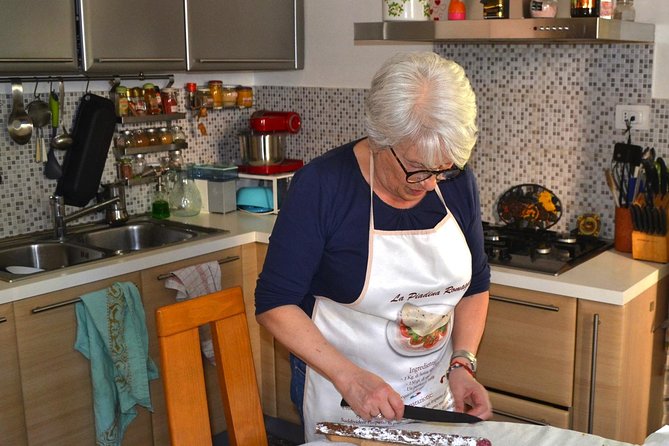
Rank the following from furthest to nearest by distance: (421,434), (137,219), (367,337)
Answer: (137,219) → (367,337) → (421,434)

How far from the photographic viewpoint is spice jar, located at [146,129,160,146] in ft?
11.0

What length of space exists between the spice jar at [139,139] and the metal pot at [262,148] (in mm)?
430

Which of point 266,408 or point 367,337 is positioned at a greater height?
point 367,337

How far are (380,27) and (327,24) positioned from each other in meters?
0.83

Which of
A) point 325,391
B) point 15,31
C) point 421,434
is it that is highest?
point 15,31

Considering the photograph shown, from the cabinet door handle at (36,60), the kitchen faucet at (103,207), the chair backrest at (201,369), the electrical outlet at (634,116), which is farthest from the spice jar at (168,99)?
the chair backrest at (201,369)

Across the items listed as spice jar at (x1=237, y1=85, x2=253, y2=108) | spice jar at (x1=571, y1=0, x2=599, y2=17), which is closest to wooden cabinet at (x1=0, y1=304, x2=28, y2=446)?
spice jar at (x1=237, y1=85, x2=253, y2=108)

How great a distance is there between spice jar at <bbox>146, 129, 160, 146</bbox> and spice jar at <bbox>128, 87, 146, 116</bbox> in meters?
0.10

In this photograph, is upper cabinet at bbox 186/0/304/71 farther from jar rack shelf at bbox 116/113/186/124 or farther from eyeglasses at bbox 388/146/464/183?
eyeglasses at bbox 388/146/464/183

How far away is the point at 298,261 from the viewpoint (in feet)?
5.60

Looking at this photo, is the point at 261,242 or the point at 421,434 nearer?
the point at 421,434

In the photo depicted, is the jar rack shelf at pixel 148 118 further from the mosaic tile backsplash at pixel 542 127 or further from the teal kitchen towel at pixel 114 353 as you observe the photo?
the teal kitchen towel at pixel 114 353

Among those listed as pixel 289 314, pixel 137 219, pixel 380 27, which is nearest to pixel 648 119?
pixel 380 27

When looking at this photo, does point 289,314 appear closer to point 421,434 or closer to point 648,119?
point 421,434
